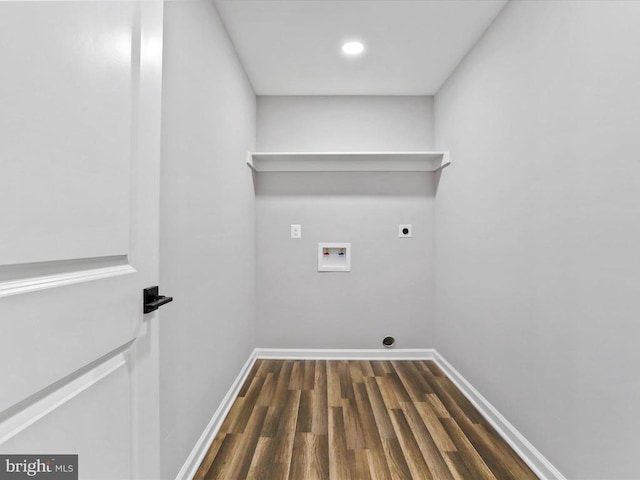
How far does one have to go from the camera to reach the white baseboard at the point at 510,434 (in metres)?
1.42

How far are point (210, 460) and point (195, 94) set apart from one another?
1767 mm

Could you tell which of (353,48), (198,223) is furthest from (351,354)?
(353,48)

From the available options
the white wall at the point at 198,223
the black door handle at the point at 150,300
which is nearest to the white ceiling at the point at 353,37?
the white wall at the point at 198,223

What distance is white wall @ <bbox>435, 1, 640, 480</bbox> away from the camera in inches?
42.8

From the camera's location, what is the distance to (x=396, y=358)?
2855mm

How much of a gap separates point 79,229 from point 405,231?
102 inches

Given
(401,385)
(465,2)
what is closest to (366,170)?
(465,2)

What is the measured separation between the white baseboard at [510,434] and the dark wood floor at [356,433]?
38 mm

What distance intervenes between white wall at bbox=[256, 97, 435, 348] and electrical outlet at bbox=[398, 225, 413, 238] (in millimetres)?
38

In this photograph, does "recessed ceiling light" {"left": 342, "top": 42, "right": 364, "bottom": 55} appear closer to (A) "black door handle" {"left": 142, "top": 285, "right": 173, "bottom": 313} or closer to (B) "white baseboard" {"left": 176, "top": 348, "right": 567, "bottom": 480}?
(A) "black door handle" {"left": 142, "top": 285, "right": 173, "bottom": 313}

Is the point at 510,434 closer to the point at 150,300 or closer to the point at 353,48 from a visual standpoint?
the point at 150,300

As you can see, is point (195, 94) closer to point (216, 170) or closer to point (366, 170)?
point (216, 170)

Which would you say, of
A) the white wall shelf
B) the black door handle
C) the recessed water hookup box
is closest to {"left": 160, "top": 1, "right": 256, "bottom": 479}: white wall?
the black door handle

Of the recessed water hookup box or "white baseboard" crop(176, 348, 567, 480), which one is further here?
the recessed water hookup box
